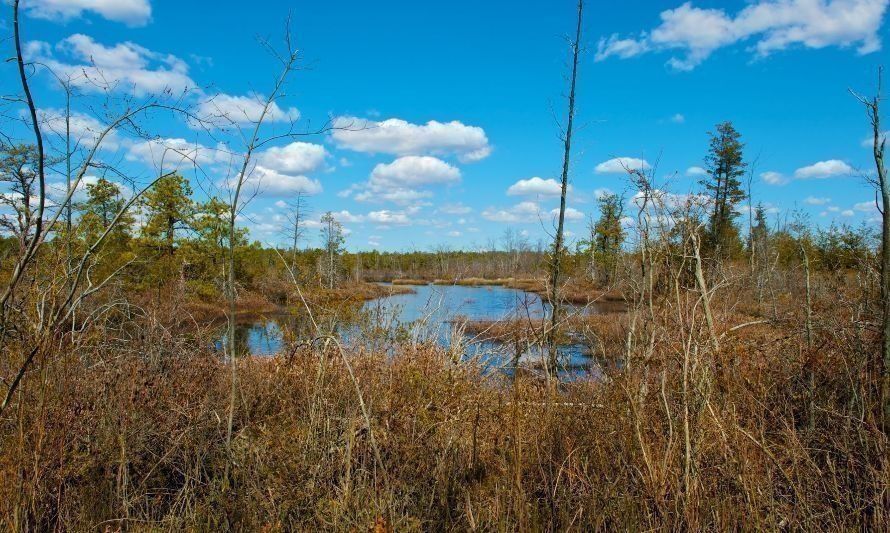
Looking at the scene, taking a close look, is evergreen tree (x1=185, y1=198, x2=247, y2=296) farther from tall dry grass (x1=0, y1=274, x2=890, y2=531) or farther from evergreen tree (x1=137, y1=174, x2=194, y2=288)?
tall dry grass (x1=0, y1=274, x2=890, y2=531)

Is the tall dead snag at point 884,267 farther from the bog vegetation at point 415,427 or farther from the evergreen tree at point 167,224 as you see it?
the evergreen tree at point 167,224

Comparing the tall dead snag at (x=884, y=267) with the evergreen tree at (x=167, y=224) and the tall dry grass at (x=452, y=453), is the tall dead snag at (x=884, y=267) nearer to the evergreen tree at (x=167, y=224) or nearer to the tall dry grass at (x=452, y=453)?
the tall dry grass at (x=452, y=453)

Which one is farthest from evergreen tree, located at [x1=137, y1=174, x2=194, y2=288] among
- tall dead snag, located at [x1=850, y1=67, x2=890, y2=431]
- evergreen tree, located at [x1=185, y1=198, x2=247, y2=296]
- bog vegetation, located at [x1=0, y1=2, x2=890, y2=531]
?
tall dead snag, located at [x1=850, y1=67, x2=890, y2=431]

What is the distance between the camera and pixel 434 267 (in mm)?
89000

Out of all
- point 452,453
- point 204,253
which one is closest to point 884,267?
point 452,453

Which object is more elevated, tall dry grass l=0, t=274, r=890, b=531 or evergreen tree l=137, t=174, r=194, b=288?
evergreen tree l=137, t=174, r=194, b=288

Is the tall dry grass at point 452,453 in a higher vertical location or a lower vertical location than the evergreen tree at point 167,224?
lower

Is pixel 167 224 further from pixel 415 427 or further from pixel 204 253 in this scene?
pixel 415 427

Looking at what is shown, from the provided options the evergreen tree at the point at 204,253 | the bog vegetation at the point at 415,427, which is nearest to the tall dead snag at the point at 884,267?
the bog vegetation at the point at 415,427

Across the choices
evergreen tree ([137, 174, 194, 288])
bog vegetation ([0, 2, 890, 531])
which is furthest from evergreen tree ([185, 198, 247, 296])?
bog vegetation ([0, 2, 890, 531])

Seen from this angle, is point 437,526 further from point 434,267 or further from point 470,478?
point 434,267

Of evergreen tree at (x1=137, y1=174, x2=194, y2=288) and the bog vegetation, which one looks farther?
evergreen tree at (x1=137, y1=174, x2=194, y2=288)

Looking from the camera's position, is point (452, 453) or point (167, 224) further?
point (167, 224)

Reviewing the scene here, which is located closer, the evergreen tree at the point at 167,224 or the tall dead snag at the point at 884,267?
the tall dead snag at the point at 884,267
